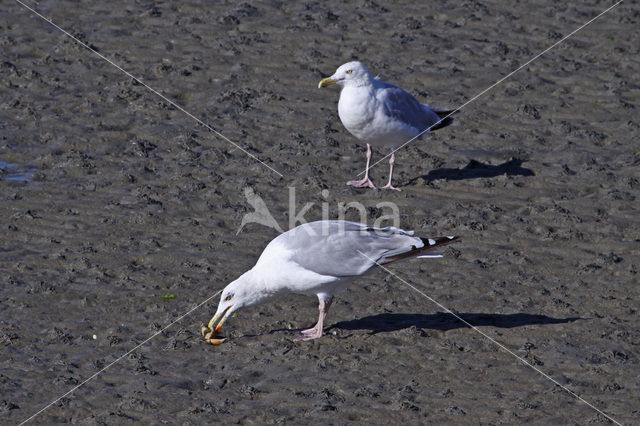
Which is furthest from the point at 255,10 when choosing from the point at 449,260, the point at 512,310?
the point at 512,310

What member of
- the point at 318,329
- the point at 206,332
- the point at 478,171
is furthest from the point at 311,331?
the point at 478,171

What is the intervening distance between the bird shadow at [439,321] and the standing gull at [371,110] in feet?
8.65

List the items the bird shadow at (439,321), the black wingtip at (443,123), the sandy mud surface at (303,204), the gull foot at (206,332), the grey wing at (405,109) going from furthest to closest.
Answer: the black wingtip at (443,123) → the grey wing at (405,109) → the bird shadow at (439,321) → the gull foot at (206,332) → the sandy mud surface at (303,204)

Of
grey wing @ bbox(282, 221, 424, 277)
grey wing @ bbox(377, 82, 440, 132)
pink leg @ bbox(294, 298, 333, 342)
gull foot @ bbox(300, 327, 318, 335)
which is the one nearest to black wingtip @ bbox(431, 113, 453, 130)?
grey wing @ bbox(377, 82, 440, 132)

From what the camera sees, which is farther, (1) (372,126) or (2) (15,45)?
(2) (15,45)

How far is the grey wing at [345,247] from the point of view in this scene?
793 cm

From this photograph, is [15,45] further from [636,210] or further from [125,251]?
[636,210]

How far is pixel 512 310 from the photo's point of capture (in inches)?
333

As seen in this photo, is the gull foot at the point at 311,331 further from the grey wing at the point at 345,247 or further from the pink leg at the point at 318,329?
the grey wing at the point at 345,247

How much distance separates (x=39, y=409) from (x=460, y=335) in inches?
134

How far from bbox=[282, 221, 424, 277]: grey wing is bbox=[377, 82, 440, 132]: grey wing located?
9.22 feet

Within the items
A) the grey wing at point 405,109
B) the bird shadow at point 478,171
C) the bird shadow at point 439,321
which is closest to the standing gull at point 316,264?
the bird shadow at point 439,321

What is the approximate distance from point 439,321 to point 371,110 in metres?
3.07

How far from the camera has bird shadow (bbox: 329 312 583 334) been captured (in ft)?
27.0
